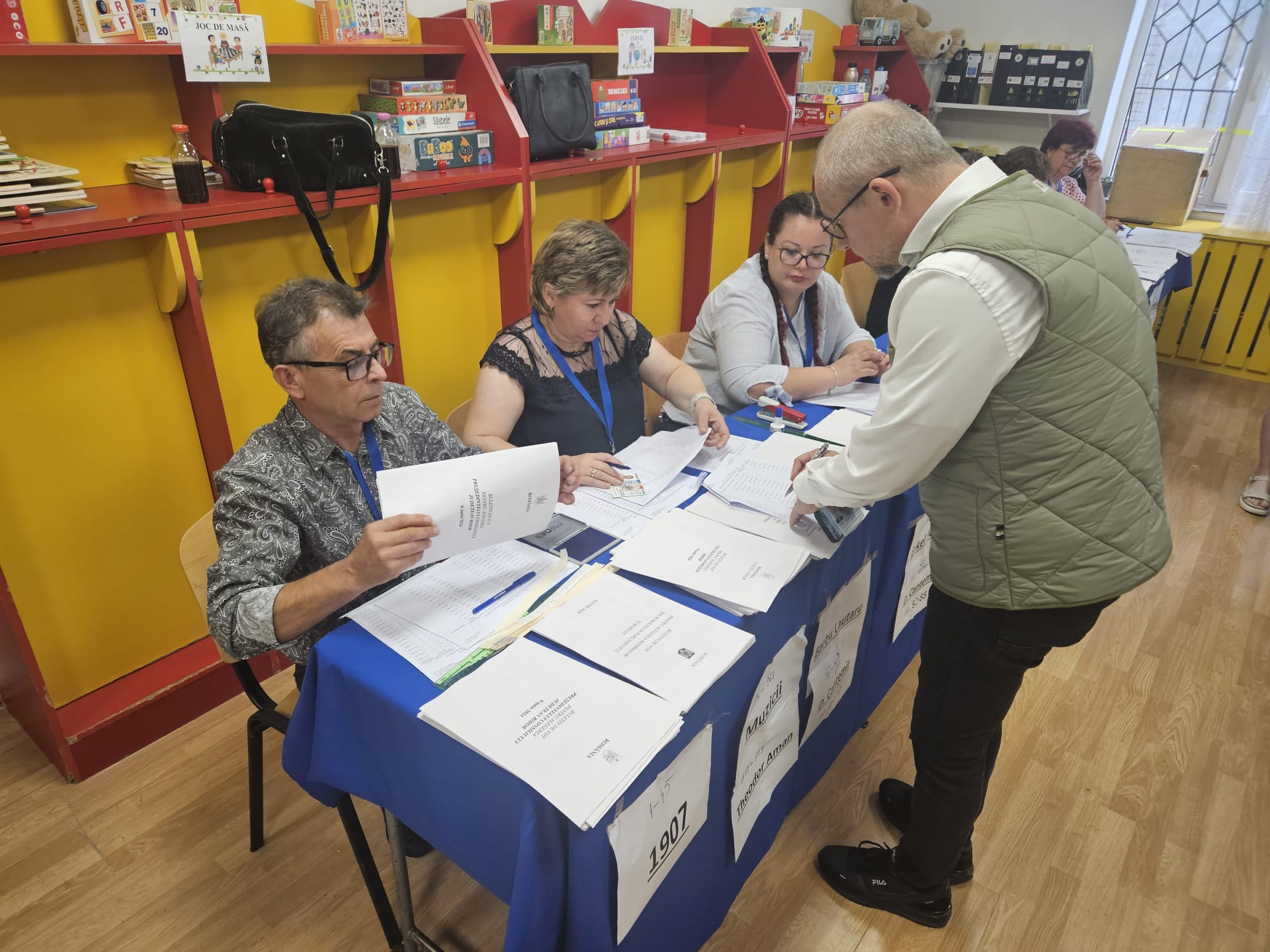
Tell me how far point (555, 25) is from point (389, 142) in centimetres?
88

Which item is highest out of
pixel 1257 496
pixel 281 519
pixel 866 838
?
pixel 281 519

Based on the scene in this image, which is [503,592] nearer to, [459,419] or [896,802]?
[459,419]

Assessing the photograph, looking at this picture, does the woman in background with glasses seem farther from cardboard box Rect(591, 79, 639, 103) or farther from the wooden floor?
the wooden floor

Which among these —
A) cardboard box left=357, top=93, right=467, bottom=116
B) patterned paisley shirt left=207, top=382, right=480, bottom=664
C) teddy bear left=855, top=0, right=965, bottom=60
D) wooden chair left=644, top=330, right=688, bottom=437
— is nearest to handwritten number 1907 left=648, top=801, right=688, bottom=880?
patterned paisley shirt left=207, top=382, right=480, bottom=664

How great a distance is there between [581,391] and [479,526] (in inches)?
33.1

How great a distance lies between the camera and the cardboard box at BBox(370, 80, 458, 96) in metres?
2.42

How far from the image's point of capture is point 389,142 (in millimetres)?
2387

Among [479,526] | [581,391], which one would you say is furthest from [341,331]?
[581,391]

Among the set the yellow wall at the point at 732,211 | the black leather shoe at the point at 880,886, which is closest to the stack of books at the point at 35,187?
the black leather shoe at the point at 880,886

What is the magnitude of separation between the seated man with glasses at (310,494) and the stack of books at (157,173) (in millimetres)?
827

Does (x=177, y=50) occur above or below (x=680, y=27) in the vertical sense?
below

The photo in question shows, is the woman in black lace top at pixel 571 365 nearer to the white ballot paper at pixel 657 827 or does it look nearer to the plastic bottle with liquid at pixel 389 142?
the plastic bottle with liquid at pixel 389 142

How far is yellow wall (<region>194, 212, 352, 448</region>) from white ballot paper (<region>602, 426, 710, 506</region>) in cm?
116

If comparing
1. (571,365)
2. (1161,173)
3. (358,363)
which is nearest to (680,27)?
(571,365)
